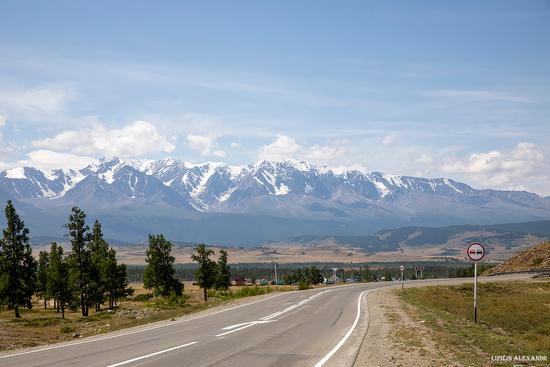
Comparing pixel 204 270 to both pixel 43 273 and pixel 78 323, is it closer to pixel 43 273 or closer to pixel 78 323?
pixel 43 273

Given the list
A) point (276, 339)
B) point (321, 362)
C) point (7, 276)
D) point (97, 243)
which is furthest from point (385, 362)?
point (97, 243)

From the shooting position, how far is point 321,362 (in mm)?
15930

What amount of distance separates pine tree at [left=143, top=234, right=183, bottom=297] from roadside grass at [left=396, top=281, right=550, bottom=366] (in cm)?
4009

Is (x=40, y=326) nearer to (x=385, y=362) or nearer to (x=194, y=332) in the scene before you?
(x=194, y=332)

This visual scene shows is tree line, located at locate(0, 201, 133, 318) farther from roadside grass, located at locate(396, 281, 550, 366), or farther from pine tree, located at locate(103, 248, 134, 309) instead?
roadside grass, located at locate(396, 281, 550, 366)

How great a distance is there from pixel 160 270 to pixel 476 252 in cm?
6588

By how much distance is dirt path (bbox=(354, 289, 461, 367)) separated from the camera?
16.1m

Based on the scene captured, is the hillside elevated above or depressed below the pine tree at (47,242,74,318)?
below

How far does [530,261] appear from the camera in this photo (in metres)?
106

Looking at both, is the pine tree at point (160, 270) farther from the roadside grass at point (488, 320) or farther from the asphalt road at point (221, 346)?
the asphalt road at point (221, 346)

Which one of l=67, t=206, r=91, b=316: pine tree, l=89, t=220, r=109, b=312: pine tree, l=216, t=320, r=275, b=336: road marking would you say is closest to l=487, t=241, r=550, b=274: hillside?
l=89, t=220, r=109, b=312: pine tree
